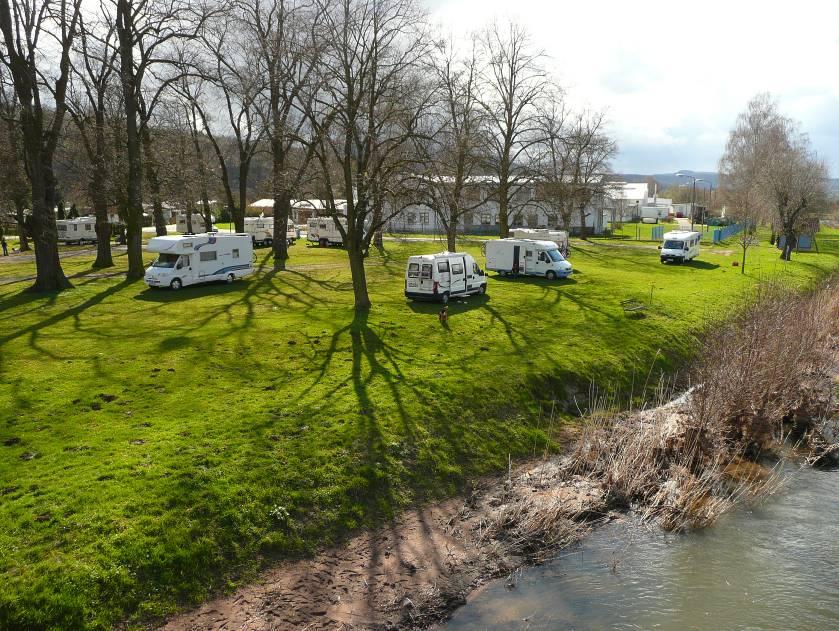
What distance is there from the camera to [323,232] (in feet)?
172

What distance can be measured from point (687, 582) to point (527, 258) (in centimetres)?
2635

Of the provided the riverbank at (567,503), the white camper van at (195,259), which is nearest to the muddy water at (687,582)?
the riverbank at (567,503)

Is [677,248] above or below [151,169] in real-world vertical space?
below

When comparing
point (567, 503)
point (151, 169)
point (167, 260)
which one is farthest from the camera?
point (151, 169)

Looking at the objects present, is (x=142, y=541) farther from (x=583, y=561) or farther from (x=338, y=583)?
(x=583, y=561)

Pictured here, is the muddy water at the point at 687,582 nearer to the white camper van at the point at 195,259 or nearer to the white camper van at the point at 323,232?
the white camper van at the point at 195,259

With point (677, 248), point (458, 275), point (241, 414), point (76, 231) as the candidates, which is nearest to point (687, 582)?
point (241, 414)

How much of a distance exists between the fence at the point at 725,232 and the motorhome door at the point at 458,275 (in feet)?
162

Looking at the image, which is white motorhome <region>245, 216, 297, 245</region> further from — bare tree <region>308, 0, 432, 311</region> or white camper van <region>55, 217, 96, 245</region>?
bare tree <region>308, 0, 432, 311</region>

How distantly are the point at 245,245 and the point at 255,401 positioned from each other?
19221mm

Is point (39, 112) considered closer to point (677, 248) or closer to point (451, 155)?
point (451, 155)

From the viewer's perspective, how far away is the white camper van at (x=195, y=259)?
28953 millimetres

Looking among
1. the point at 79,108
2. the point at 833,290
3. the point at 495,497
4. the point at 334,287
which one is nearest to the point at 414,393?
the point at 495,497

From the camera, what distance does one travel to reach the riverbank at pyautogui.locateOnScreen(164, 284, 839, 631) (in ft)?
32.0
